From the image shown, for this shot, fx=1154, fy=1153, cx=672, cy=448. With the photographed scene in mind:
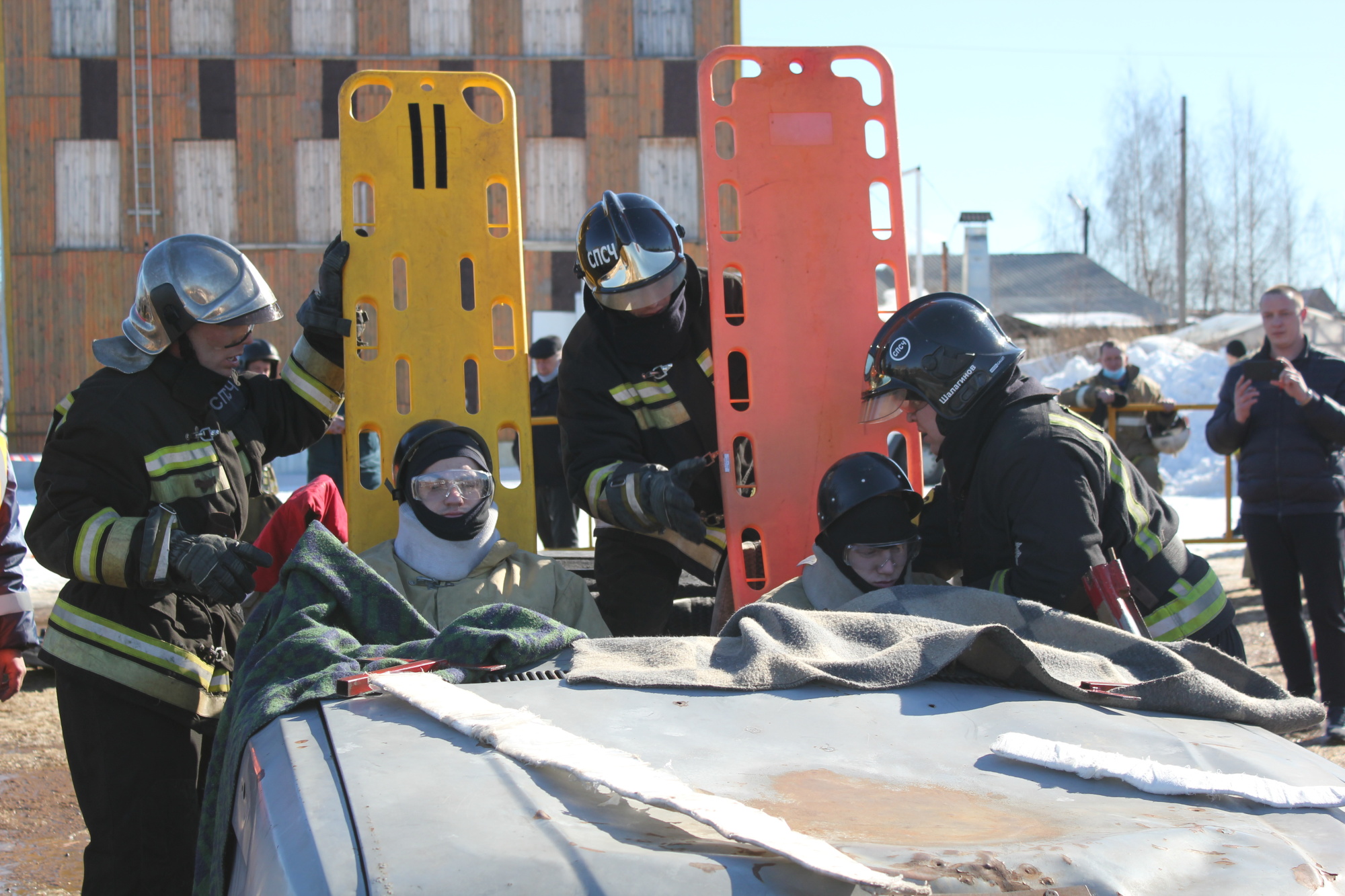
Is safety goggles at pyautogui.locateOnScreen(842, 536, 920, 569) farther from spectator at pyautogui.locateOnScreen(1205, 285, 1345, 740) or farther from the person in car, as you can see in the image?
spectator at pyautogui.locateOnScreen(1205, 285, 1345, 740)

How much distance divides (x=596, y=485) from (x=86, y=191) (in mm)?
22152

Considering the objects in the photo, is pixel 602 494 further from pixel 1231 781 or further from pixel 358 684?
pixel 1231 781

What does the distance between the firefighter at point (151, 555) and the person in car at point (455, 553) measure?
43 cm

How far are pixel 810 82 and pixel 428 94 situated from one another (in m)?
1.22

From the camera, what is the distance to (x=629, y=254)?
336 cm

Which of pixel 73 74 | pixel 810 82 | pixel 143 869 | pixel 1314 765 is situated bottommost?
pixel 143 869

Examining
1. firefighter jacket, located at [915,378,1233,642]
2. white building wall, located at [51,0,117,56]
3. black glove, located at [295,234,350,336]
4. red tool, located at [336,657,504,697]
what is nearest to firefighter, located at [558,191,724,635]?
black glove, located at [295,234,350,336]

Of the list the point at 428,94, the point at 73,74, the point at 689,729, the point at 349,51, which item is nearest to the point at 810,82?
the point at 428,94

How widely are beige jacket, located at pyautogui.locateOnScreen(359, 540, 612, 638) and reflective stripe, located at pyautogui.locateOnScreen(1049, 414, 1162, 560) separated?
1312 millimetres

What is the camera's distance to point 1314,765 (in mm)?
1807

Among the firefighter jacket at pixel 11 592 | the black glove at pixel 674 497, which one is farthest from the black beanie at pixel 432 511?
the firefighter jacket at pixel 11 592

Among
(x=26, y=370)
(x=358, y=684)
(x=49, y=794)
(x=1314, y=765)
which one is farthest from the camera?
(x=26, y=370)

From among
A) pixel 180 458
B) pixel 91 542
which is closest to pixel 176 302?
pixel 180 458

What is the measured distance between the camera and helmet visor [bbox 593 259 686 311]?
3.38 metres
